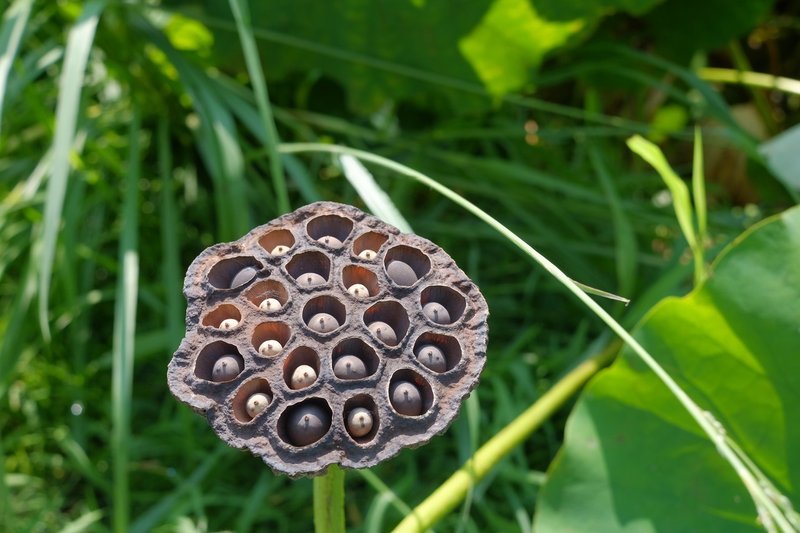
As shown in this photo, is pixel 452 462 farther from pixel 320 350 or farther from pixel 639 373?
pixel 320 350

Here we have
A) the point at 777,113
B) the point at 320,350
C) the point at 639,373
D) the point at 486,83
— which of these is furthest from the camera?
the point at 777,113

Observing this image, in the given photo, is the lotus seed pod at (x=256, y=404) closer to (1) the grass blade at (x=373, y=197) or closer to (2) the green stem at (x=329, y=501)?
(2) the green stem at (x=329, y=501)

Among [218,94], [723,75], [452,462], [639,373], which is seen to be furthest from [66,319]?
[723,75]

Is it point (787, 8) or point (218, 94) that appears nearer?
point (218, 94)

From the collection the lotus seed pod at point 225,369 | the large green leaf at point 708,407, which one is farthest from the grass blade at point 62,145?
the large green leaf at point 708,407

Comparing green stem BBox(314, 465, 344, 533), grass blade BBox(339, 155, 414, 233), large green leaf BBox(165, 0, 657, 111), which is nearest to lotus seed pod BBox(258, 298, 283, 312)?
green stem BBox(314, 465, 344, 533)

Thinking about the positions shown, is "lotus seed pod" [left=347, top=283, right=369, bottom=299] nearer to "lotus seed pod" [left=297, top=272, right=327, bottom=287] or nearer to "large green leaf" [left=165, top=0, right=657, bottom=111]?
"lotus seed pod" [left=297, top=272, right=327, bottom=287]
